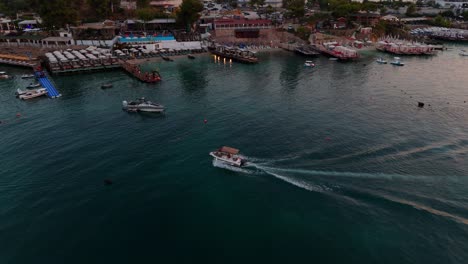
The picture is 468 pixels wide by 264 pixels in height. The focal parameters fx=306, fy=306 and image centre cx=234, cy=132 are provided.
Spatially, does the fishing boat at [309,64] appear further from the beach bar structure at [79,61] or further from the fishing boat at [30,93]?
the fishing boat at [30,93]

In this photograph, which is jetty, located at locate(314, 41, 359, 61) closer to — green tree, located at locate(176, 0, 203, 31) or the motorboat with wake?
the motorboat with wake

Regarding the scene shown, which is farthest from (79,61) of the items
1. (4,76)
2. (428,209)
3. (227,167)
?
(428,209)

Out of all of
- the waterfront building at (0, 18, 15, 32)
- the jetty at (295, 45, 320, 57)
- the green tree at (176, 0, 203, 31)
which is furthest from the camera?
the waterfront building at (0, 18, 15, 32)

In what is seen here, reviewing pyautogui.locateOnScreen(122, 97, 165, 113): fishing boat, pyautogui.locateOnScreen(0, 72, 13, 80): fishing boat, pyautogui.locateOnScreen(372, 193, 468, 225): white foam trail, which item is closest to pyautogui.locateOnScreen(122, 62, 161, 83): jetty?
pyautogui.locateOnScreen(122, 97, 165, 113): fishing boat

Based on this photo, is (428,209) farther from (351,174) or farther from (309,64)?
(309,64)

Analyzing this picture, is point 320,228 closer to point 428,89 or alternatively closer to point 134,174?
point 134,174
